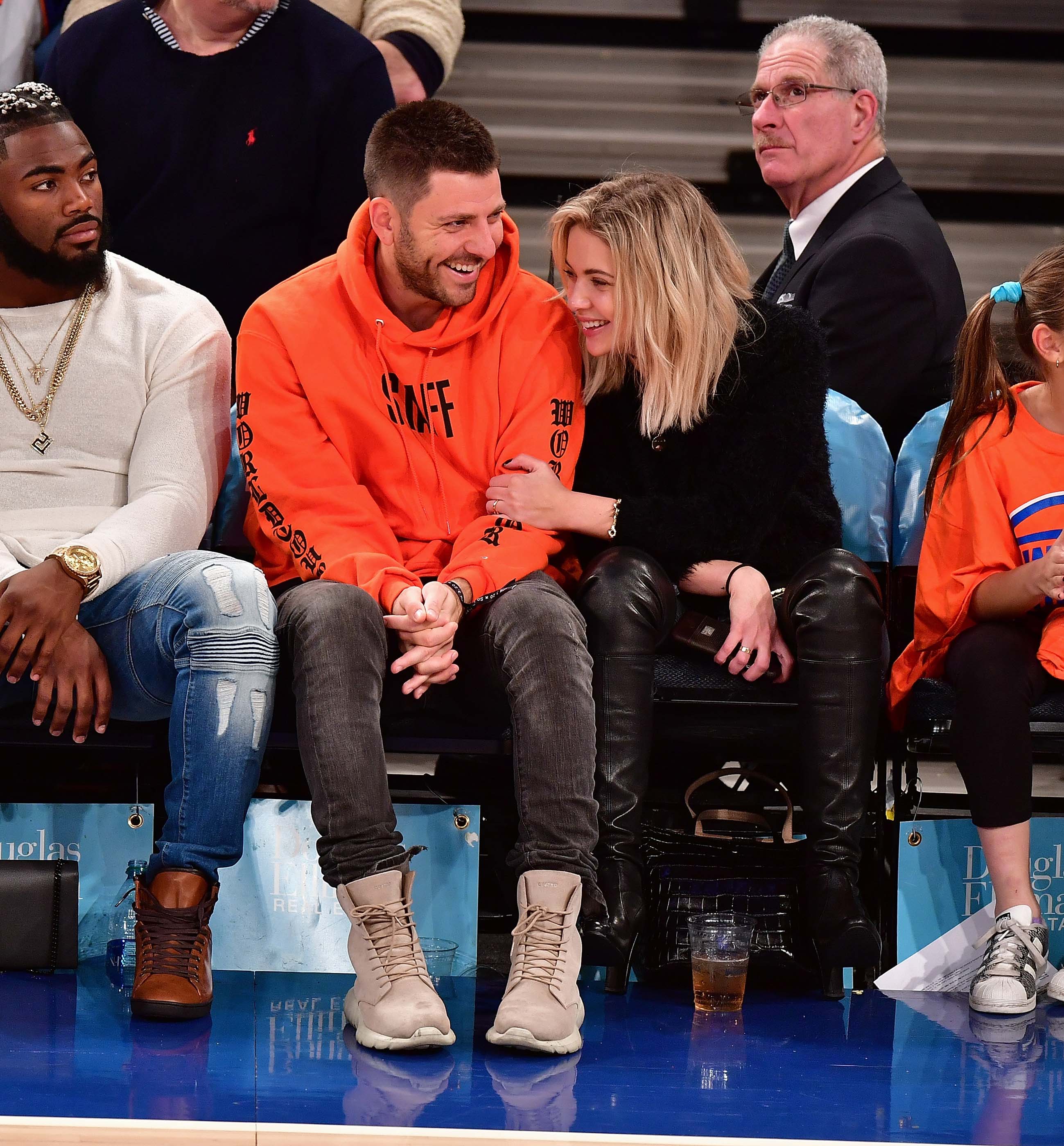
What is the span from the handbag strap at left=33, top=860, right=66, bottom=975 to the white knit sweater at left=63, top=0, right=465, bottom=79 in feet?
6.85

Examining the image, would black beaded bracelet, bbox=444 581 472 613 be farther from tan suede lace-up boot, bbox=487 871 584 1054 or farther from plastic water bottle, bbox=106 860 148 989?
plastic water bottle, bbox=106 860 148 989

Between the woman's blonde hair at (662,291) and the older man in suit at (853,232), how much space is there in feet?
1.43

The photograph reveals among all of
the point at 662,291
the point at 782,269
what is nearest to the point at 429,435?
the point at 662,291

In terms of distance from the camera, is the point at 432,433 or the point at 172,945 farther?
the point at 432,433

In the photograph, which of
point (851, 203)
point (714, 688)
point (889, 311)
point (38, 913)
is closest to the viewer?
point (38, 913)

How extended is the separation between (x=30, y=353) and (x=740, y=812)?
1388 mm

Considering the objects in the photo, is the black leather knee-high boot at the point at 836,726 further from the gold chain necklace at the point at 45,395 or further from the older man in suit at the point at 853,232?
the gold chain necklace at the point at 45,395

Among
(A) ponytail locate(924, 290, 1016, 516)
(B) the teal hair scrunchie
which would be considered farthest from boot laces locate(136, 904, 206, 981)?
(B) the teal hair scrunchie

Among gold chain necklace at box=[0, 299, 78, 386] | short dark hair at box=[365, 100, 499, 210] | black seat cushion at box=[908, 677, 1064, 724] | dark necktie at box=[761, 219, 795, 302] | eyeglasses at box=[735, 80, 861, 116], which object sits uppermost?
eyeglasses at box=[735, 80, 861, 116]

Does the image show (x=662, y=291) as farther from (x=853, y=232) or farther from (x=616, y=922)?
(x=616, y=922)

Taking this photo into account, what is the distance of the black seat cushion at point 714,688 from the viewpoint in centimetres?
237

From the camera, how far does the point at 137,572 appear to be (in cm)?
226

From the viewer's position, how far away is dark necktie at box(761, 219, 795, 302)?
335cm

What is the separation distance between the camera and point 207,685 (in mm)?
2088
